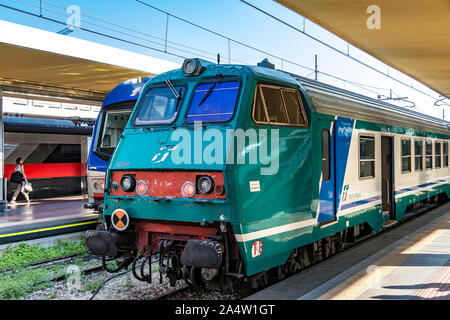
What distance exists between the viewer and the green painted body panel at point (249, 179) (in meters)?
5.34

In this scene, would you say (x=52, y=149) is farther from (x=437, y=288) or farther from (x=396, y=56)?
(x=437, y=288)

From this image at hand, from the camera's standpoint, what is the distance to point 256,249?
17.9 feet

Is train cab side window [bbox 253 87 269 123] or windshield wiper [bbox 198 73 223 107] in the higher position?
windshield wiper [bbox 198 73 223 107]

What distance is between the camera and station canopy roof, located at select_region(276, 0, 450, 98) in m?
9.80

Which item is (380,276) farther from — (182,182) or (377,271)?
(182,182)

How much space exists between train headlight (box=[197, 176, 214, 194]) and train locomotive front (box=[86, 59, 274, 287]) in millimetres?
12

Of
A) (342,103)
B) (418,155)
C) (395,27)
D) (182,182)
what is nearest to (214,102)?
(182,182)

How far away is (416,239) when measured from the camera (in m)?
9.43

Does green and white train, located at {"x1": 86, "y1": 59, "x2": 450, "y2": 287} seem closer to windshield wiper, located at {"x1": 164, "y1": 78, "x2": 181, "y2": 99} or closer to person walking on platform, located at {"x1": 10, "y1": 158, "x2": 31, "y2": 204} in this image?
windshield wiper, located at {"x1": 164, "y1": 78, "x2": 181, "y2": 99}

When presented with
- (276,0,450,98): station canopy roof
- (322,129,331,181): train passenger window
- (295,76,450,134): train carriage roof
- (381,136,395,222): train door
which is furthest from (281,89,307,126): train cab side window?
(381,136,395,222): train door

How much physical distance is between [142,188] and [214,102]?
1477 mm

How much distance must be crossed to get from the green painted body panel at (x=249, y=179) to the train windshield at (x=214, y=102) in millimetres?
103
